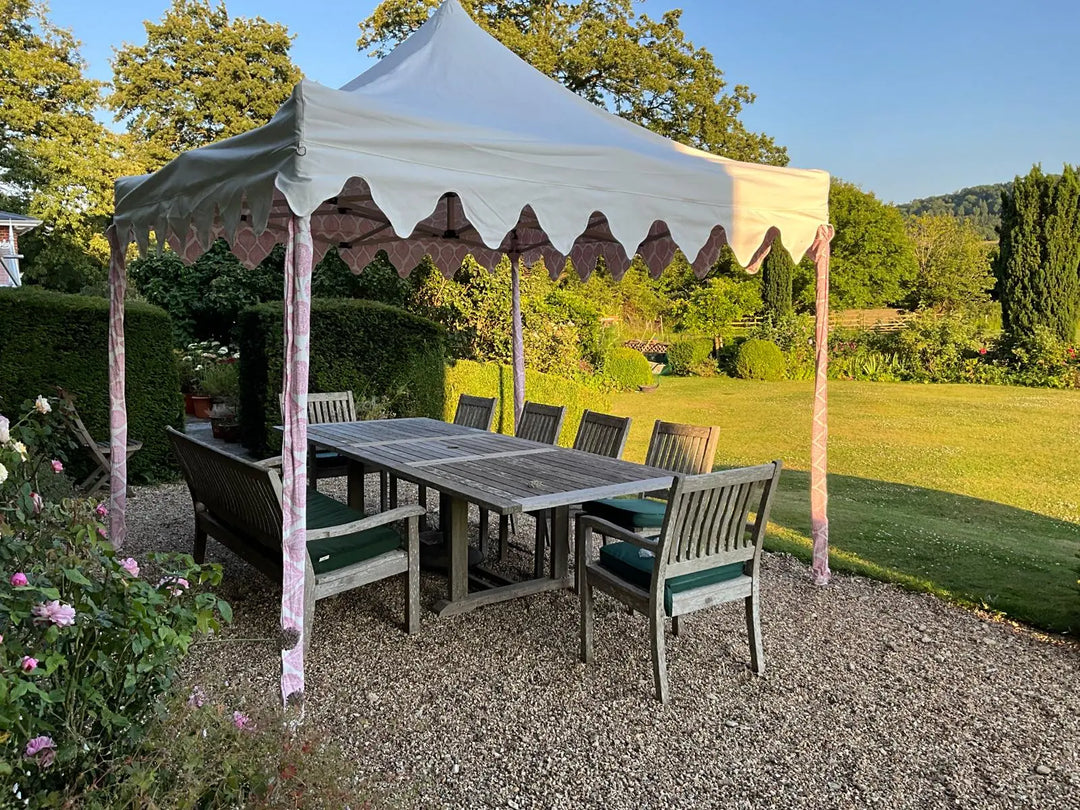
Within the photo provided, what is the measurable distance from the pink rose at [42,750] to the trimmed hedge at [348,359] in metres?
6.36

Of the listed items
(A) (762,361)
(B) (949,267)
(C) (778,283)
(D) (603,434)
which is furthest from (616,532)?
(B) (949,267)

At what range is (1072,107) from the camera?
813 inches

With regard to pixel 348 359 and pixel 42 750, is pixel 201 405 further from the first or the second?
pixel 42 750

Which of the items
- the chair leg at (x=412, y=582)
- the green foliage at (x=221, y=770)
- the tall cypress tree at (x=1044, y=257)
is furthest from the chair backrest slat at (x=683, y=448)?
the tall cypress tree at (x=1044, y=257)

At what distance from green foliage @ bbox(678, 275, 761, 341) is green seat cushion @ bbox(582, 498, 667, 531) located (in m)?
17.0

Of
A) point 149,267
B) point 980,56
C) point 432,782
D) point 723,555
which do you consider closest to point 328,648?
point 432,782

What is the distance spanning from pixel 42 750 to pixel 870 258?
112ft

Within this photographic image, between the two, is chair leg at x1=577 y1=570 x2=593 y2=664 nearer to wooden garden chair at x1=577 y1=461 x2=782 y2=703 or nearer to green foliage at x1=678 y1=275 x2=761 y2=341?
wooden garden chair at x1=577 y1=461 x2=782 y2=703

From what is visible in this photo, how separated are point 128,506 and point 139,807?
5416 millimetres

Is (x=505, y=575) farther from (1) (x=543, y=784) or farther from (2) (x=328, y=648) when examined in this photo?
(1) (x=543, y=784)

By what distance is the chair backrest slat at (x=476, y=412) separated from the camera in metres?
5.90

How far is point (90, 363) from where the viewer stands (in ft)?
21.6

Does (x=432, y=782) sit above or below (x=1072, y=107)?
below

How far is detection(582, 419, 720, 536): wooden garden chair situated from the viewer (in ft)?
13.5
